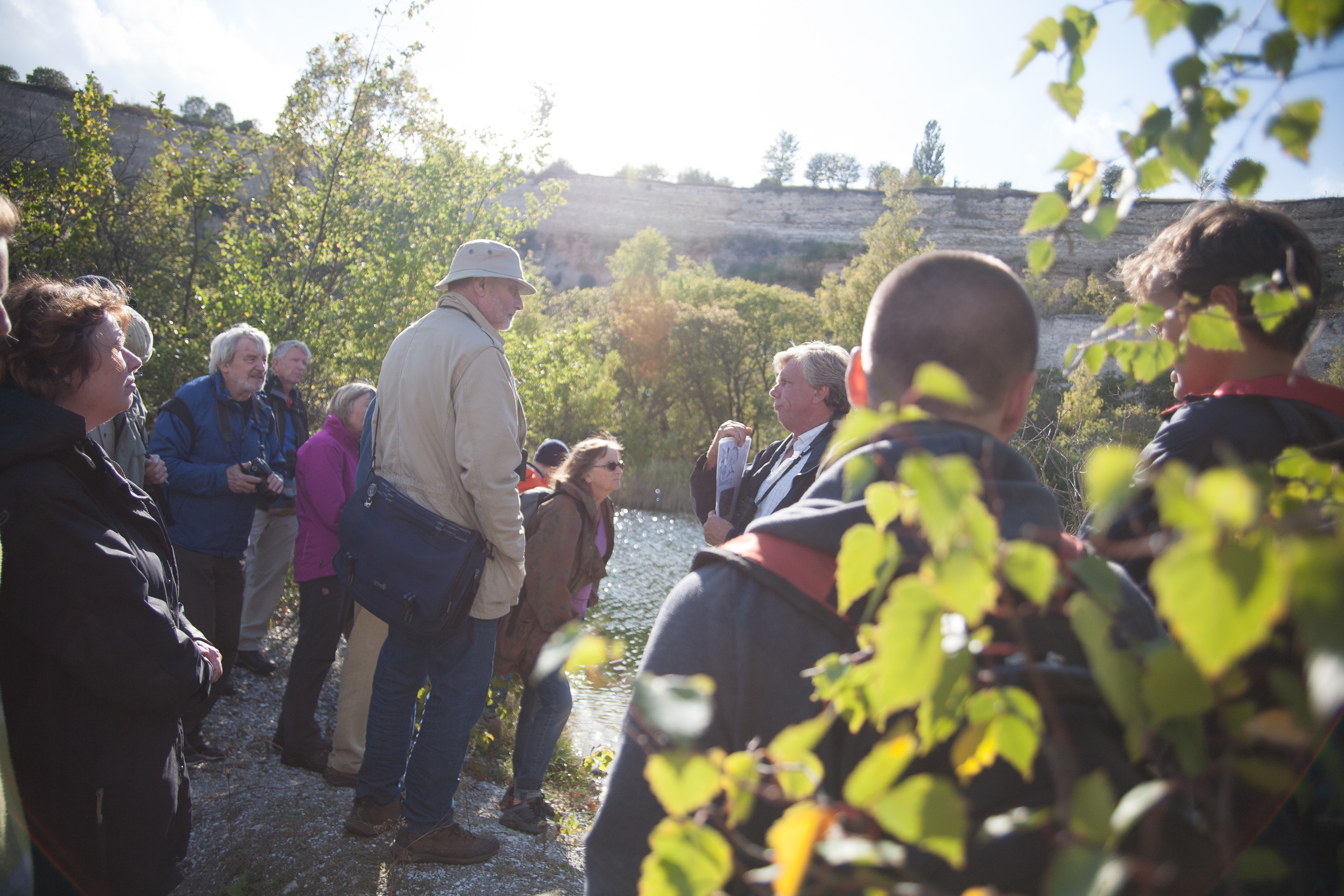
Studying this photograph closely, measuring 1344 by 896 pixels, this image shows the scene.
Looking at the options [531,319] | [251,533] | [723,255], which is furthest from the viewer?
[723,255]

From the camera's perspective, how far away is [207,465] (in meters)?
4.07

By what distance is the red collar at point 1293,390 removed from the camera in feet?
4.93

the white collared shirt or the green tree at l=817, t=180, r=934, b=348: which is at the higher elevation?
the green tree at l=817, t=180, r=934, b=348

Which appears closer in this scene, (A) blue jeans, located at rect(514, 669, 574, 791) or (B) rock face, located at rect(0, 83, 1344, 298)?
(A) blue jeans, located at rect(514, 669, 574, 791)

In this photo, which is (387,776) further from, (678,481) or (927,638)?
(678,481)

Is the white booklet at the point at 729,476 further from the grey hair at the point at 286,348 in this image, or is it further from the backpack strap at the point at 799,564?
the grey hair at the point at 286,348

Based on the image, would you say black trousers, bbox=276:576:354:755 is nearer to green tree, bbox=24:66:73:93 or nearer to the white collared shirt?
the white collared shirt

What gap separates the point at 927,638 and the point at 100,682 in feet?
6.44

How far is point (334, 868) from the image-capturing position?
10.0ft

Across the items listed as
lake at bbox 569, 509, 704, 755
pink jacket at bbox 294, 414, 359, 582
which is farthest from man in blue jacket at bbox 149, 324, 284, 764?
lake at bbox 569, 509, 704, 755

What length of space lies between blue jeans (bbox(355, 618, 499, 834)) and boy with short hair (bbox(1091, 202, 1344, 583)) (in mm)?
2481

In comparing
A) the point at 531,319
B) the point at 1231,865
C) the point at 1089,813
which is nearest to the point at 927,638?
the point at 1089,813

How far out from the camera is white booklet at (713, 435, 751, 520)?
3635 mm

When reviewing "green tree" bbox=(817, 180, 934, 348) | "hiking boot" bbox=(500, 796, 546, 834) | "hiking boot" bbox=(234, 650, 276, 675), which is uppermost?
"green tree" bbox=(817, 180, 934, 348)
